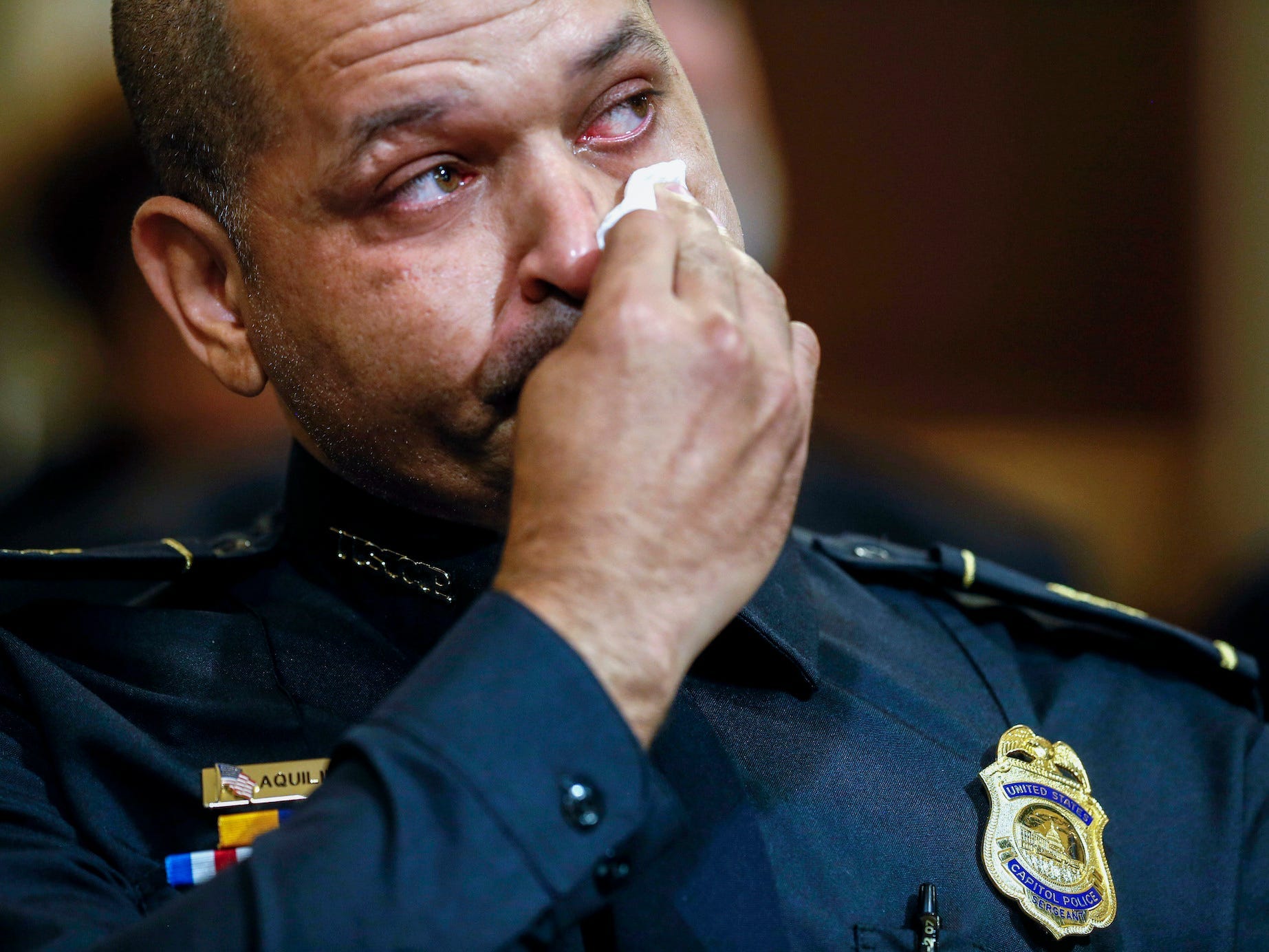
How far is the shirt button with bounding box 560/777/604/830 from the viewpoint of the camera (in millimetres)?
819

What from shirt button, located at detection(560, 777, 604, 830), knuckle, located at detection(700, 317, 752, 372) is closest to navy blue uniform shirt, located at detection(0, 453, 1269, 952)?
shirt button, located at detection(560, 777, 604, 830)

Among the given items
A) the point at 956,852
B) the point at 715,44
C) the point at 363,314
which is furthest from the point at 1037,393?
the point at 363,314

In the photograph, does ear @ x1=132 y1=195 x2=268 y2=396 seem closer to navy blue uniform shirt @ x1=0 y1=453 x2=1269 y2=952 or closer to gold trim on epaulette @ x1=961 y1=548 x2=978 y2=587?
navy blue uniform shirt @ x1=0 y1=453 x2=1269 y2=952

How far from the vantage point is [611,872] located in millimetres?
845

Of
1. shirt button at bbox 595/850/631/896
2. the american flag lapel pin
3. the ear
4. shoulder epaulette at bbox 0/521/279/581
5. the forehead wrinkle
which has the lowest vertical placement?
the american flag lapel pin

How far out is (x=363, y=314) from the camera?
118cm

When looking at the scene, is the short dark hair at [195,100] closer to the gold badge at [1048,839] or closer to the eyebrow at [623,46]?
the eyebrow at [623,46]

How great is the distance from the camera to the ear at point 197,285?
1.36 m

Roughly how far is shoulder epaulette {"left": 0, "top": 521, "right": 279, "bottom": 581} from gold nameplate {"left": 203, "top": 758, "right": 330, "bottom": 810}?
324 mm

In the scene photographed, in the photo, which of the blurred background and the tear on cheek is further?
the blurred background

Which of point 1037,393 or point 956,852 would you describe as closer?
point 956,852

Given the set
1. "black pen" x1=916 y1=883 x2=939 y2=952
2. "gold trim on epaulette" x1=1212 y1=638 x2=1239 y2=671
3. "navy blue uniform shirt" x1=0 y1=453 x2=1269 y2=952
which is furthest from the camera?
"gold trim on epaulette" x1=1212 y1=638 x2=1239 y2=671

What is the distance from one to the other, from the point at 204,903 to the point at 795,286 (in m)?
2.21

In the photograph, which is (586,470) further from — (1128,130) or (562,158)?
(1128,130)
